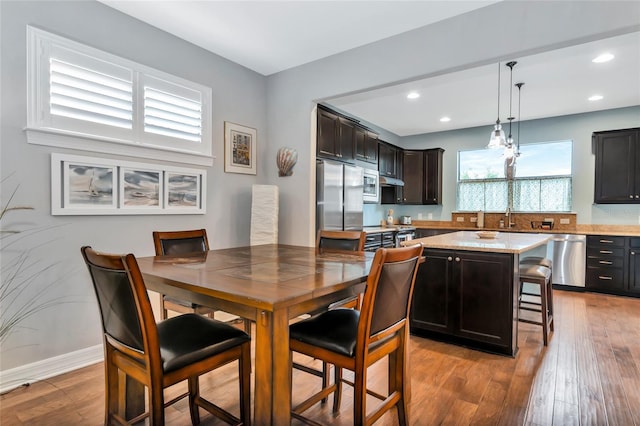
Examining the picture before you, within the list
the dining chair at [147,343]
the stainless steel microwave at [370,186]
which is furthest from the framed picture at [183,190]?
the stainless steel microwave at [370,186]

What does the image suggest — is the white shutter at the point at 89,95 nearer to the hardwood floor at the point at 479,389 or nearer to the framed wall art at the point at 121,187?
the framed wall art at the point at 121,187

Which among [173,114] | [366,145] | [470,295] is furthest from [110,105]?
A: [366,145]

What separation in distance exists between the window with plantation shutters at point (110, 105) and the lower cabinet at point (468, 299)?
97.3 inches

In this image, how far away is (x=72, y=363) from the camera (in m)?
2.46

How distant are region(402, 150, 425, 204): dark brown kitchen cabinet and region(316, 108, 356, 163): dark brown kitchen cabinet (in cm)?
221

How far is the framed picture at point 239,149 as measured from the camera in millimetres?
3555

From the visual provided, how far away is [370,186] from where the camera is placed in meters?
5.15

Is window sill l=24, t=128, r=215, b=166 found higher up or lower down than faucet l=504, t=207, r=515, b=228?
higher up

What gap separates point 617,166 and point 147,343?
6.24m

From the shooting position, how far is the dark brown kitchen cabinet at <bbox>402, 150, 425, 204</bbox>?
256 inches

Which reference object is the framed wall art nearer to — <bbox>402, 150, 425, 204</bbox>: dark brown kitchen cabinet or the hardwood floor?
the hardwood floor

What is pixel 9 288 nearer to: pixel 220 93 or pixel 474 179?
pixel 220 93

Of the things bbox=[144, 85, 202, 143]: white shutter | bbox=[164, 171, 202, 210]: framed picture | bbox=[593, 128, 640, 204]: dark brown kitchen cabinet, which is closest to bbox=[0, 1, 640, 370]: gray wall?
bbox=[164, 171, 202, 210]: framed picture

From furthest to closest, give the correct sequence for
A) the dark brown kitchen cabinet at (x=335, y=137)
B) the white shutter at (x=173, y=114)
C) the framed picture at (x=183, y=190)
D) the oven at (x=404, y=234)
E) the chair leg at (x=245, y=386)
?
1. the oven at (x=404, y=234)
2. the dark brown kitchen cabinet at (x=335, y=137)
3. the framed picture at (x=183, y=190)
4. the white shutter at (x=173, y=114)
5. the chair leg at (x=245, y=386)
